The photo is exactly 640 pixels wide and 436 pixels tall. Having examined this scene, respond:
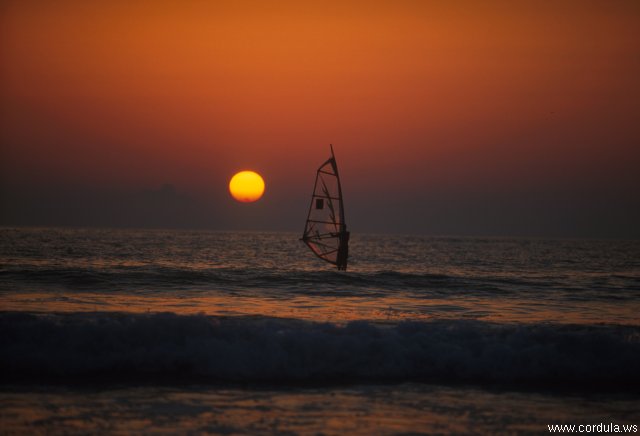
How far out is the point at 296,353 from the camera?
13.3 meters

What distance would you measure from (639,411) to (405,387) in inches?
148

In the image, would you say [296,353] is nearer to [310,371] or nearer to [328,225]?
[310,371]

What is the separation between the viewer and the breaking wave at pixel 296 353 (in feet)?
41.2

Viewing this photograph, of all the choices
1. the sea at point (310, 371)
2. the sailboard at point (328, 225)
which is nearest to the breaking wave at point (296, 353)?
the sea at point (310, 371)

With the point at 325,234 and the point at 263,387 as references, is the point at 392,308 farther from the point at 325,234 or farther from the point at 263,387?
the point at 325,234

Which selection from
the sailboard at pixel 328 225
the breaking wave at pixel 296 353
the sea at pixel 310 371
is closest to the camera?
the sea at pixel 310 371

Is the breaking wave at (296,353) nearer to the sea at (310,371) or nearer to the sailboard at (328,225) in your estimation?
the sea at (310,371)

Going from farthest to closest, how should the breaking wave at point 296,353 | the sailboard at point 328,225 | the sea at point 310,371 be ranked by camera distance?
the sailboard at point 328,225 → the breaking wave at point 296,353 → the sea at point 310,371

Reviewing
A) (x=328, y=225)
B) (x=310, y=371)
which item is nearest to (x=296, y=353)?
(x=310, y=371)

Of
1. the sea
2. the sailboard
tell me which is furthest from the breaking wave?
the sailboard

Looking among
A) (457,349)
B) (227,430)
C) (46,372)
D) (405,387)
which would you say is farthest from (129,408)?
(457,349)

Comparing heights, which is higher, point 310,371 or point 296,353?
point 296,353

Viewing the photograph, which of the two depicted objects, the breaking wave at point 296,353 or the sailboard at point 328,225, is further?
the sailboard at point 328,225

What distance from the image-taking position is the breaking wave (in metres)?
12.5
